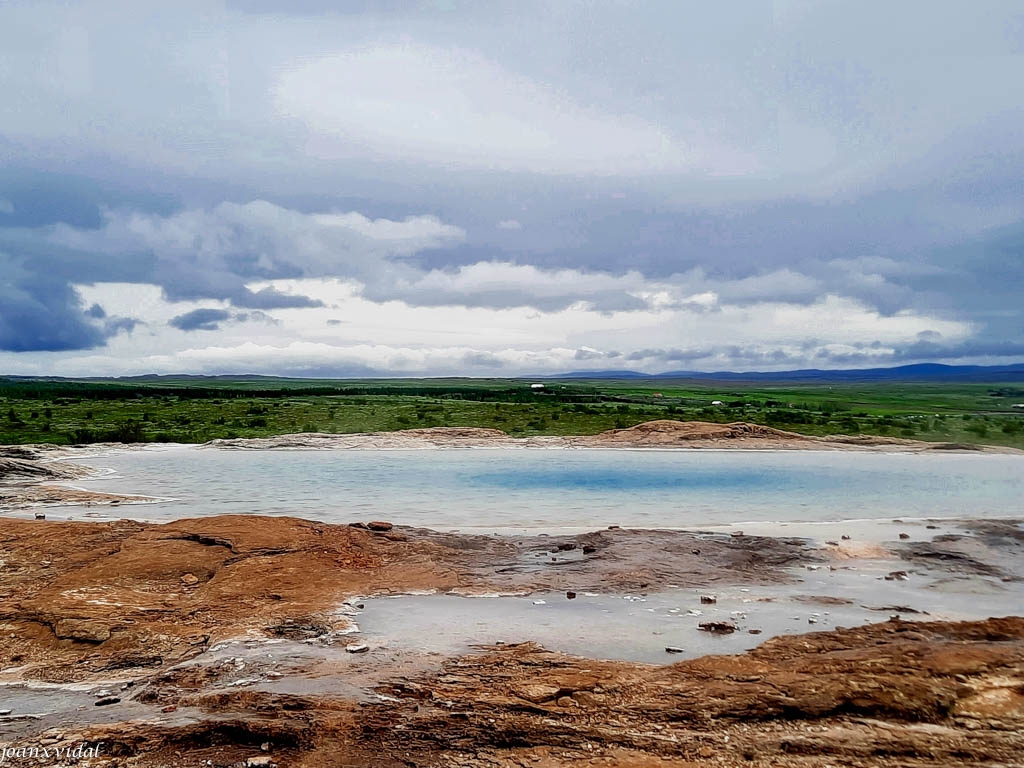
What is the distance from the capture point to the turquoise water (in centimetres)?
1825

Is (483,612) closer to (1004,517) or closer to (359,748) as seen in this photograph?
(359,748)

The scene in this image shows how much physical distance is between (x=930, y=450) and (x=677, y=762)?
125ft

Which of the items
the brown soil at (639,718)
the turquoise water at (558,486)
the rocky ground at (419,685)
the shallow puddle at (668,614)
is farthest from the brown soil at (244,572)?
the turquoise water at (558,486)

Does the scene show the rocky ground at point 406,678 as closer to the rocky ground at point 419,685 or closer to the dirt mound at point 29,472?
the rocky ground at point 419,685

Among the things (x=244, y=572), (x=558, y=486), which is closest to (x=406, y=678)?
(x=244, y=572)

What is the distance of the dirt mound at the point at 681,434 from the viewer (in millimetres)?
39438

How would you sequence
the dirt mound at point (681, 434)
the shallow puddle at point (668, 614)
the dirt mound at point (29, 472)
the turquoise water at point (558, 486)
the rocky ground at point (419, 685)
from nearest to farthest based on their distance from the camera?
the rocky ground at point (419, 685) < the shallow puddle at point (668, 614) < the turquoise water at point (558, 486) < the dirt mound at point (29, 472) < the dirt mound at point (681, 434)

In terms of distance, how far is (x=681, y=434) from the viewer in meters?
40.0

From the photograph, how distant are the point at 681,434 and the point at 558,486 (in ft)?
59.4

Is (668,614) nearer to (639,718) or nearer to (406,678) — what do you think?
(639,718)

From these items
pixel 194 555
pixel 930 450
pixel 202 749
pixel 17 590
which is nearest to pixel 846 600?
pixel 202 749

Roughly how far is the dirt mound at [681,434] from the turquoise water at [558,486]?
411cm

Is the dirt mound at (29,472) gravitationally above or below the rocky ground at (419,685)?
below

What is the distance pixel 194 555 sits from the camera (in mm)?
11664
